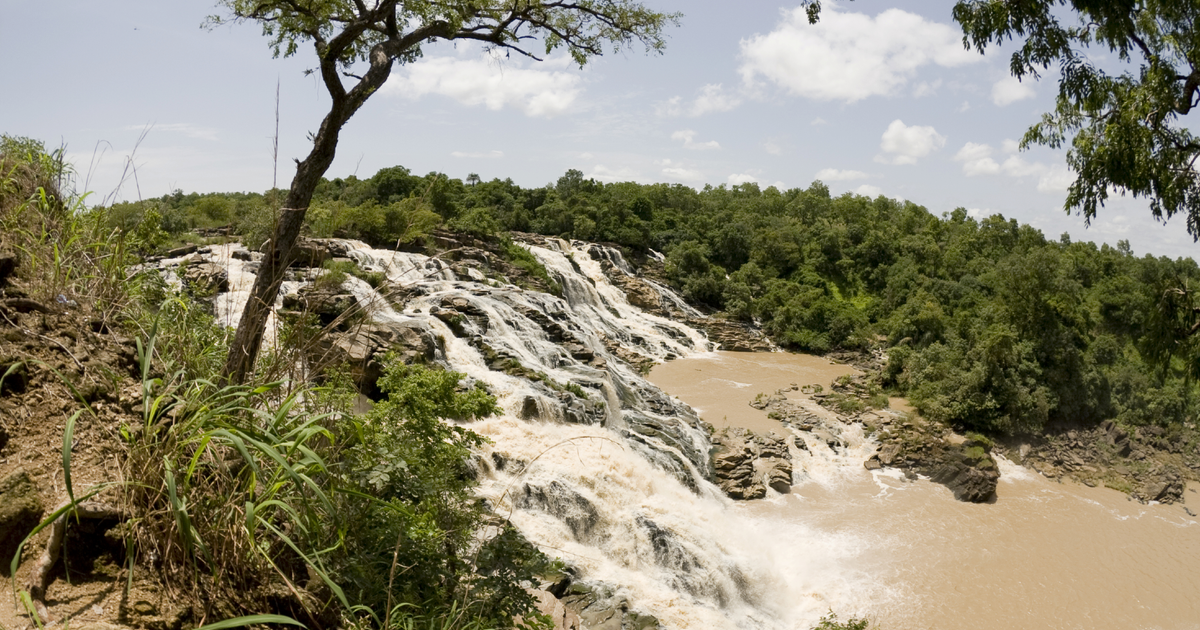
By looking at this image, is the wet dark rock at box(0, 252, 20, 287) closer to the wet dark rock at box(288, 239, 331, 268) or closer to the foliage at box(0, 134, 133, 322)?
the foliage at box(0, 134, 133, 322)

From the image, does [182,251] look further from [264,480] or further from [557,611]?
[264,480]

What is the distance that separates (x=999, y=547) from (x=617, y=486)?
731 centimetres

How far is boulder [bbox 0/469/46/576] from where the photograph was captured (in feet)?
6.75

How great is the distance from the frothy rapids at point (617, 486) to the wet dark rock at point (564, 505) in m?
0.02

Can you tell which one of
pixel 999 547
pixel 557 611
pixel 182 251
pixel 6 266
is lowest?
pixel 999 547

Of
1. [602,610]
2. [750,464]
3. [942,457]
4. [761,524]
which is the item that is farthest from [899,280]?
[602,610]

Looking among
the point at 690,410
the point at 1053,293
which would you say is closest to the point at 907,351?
the point at 1053,293

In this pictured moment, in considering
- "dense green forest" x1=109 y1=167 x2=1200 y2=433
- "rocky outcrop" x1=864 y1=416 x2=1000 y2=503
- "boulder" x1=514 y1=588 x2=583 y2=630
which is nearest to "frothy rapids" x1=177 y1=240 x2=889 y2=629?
"boulder" x1=514 y1=588 x2=583 y2=630

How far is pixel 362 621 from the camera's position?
2.53m

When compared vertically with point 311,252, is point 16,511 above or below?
below

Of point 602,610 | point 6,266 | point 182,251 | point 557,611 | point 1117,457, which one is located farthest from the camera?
point 1117,457

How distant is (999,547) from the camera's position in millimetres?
11641

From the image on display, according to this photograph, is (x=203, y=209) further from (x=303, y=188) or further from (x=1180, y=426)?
(x=1180, y=426)

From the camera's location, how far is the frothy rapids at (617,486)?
8391 mm
